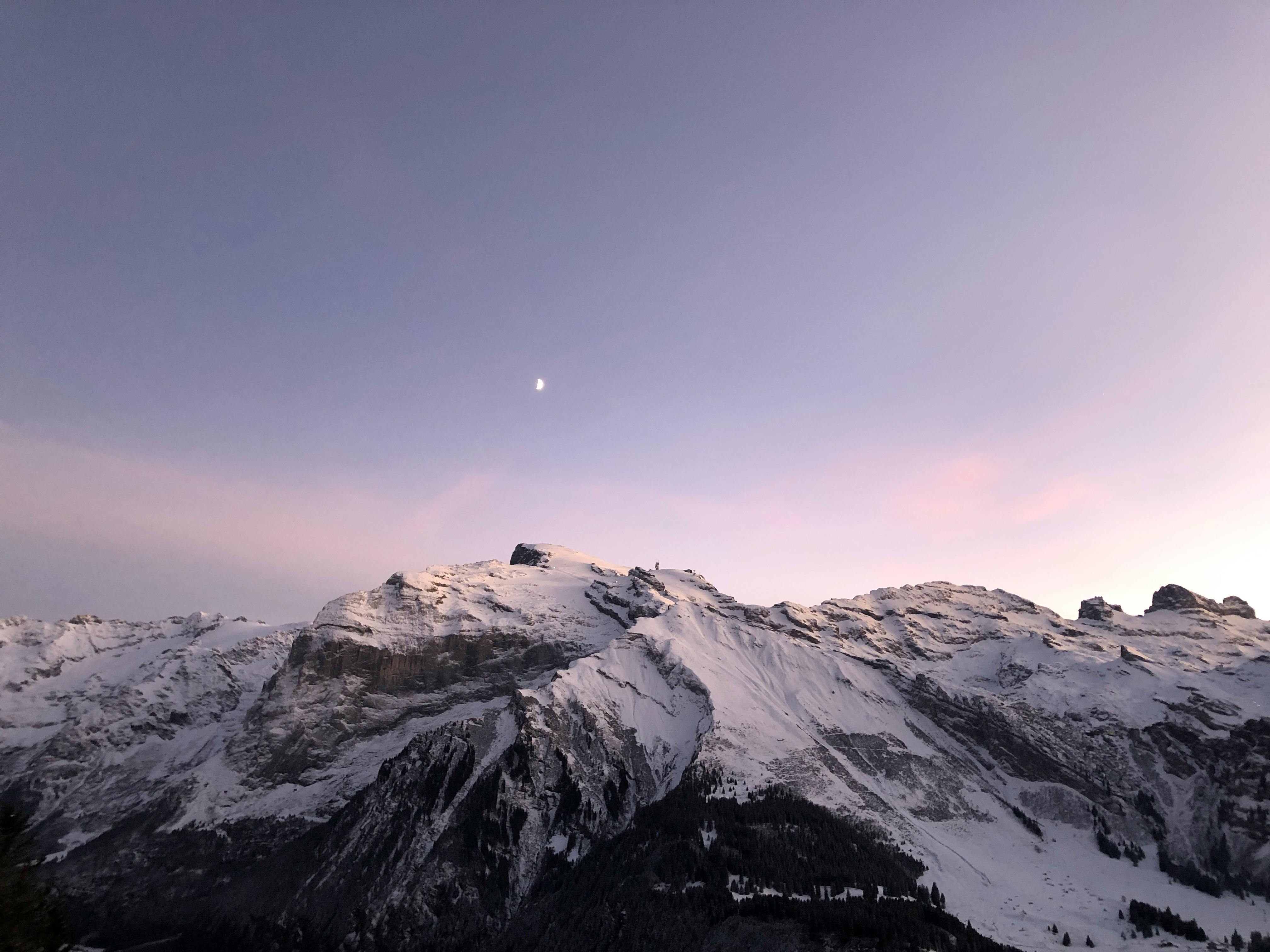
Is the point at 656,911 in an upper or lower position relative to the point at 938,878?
lower

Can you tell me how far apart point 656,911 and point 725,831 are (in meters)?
25.3

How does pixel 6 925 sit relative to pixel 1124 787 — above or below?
below

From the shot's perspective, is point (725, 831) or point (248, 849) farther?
point (248, 849)

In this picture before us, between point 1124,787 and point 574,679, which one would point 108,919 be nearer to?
point 574,679

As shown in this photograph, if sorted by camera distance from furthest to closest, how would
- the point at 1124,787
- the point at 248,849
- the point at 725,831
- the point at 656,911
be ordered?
the point at 248,849 → the point at 1124,787 → the point at 725,831 → the point at 656,911

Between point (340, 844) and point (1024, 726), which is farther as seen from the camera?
point (1024, 726)

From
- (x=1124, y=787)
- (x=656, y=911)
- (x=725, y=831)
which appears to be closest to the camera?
(x=656, y=911)

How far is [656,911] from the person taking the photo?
4678 inches

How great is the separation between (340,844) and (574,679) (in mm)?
74736

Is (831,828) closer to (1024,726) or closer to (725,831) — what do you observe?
(725,831)

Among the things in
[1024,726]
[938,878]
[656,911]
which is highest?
[1024,726]

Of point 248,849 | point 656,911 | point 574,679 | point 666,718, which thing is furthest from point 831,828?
point 248,849

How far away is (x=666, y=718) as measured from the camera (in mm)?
194250

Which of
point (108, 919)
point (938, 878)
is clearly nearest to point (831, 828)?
point (938, 878)
